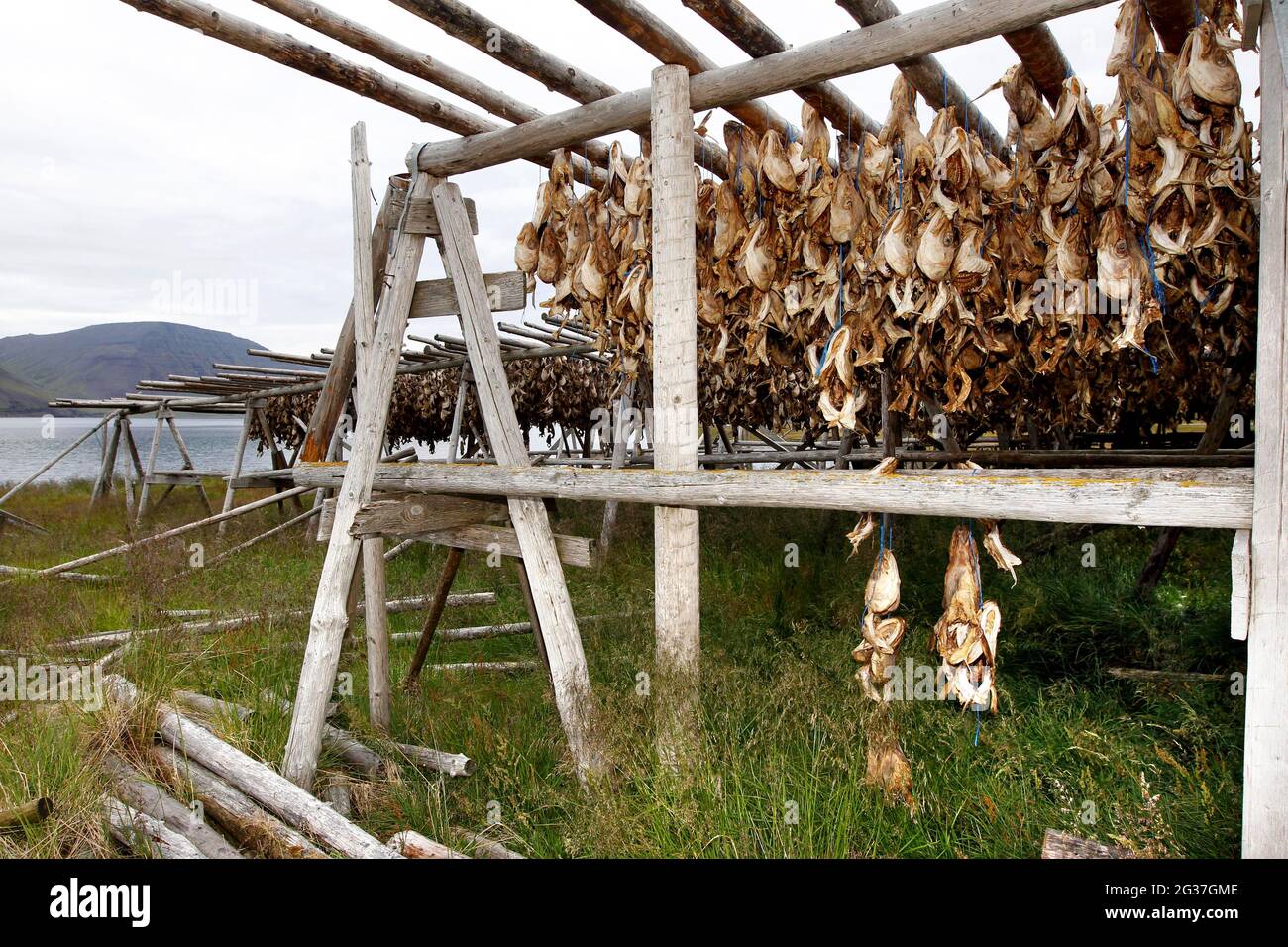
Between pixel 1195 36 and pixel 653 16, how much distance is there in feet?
6.87

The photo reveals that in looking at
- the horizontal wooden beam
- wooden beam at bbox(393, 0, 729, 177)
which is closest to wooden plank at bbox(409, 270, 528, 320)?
wooden beam at bbox(393, 0, 729, 177)

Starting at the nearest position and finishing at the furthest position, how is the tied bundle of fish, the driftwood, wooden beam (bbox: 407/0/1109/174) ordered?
1. wooden beam (bbox: 407/0/1109/174)
2. the driftwood
3. the tied bundle of fish

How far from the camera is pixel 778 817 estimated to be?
3.17 m

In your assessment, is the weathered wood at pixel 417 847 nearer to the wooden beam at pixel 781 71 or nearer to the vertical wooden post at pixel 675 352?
the vertical wooden post at pixel 675 352

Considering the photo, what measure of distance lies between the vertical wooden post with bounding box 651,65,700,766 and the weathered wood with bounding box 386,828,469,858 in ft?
4.04

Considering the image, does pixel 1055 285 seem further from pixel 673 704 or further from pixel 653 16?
pixel 673 704

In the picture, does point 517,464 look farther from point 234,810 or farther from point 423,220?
point 234,810

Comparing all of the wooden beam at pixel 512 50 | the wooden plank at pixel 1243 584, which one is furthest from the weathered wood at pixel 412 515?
the wooden plank at pixel 1243 584

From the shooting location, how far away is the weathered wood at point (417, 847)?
11.4ft

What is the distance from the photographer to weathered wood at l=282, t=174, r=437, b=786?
4551 mm

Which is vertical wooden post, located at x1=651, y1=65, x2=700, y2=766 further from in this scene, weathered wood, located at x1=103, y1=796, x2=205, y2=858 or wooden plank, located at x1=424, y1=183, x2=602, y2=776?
weathered wood, located at x1=103, y1=796, x2=205, y2=858

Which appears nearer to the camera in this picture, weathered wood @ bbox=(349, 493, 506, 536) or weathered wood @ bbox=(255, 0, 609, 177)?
weathered wood @ bbox=(255, 0, 609, 177)

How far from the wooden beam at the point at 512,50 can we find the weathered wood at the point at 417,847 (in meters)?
3.58
